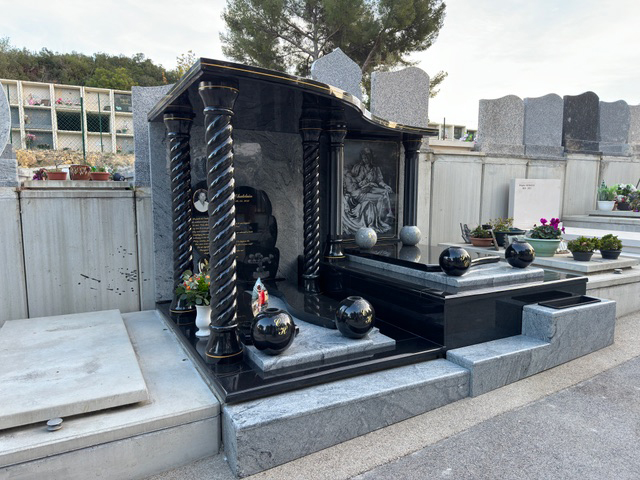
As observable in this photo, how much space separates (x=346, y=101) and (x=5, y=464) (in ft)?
12.6

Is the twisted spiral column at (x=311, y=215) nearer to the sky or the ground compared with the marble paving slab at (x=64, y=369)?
nearer to the sky

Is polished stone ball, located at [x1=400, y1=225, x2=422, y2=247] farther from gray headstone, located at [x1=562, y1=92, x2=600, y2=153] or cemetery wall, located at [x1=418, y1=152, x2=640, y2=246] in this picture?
gray headstone, located at [x1=562, y1=92, x2=600, y2=153]

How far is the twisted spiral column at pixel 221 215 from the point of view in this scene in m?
3.48

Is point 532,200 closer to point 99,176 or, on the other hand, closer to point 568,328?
point 568,328

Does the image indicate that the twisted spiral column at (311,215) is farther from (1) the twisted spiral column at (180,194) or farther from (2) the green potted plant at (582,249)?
(2) the green potted plant at (582,249)

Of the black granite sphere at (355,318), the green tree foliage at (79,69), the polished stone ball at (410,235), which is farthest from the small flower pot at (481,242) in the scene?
the green tree foliage at (79,69)

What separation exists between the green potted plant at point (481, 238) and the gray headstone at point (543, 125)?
388cm

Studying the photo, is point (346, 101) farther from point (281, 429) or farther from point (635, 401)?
point (635, 401)

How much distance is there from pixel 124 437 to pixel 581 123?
43.4ft

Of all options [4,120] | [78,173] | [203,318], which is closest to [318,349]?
[203,318]

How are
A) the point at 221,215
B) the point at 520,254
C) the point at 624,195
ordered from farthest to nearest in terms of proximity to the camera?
1. the point at 624,195
2. the point at 520,254
3. the point at 221,215

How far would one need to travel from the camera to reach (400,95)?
827 cm

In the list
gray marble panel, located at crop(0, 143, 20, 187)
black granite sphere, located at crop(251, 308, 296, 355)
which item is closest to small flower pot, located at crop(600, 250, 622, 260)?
black granite sphere, located at crop(251, 308, 296, 355)

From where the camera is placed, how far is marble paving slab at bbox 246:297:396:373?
353 centimetres
